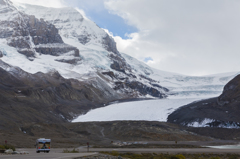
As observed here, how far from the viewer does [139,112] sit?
104 m

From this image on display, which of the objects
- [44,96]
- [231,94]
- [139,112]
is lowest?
[139,112]

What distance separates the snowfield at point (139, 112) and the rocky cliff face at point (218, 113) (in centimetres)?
684

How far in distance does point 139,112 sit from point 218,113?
3276 cm

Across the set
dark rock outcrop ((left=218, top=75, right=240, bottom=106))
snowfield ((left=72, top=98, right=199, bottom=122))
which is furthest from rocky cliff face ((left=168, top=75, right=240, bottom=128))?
snowfield ((left=72, top=98, right=199, bottom=122))

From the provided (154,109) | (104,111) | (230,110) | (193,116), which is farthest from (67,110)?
(230,110)

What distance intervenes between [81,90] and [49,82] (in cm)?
1712

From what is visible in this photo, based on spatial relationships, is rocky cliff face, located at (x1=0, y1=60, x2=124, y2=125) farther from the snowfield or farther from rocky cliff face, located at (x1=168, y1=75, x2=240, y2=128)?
rocky cliff face, located at (x1=168, y1=75, x2=240, y2=128)

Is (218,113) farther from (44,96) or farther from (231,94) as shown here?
(44,96)

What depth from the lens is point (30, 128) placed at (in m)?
66.6

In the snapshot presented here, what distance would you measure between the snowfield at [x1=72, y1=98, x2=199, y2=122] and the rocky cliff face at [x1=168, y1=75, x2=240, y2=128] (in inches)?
269

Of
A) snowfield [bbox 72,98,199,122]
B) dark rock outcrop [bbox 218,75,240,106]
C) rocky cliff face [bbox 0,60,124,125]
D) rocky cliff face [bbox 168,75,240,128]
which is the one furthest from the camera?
snowfield [bbox 72,98,199,122]

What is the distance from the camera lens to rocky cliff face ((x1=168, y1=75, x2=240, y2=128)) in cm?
7218

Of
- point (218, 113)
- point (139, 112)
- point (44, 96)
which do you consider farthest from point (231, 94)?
point (44, 96)

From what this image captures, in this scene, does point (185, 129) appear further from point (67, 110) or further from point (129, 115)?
point (67, 110)
